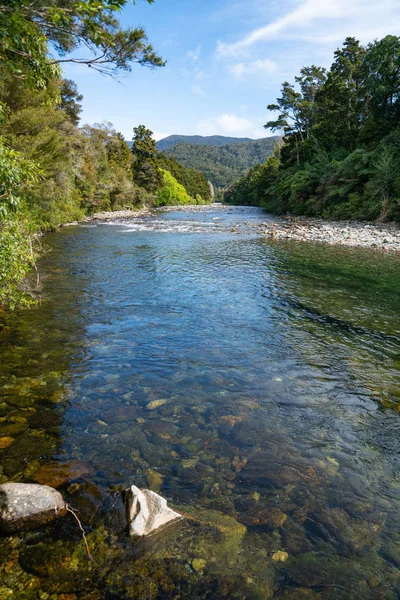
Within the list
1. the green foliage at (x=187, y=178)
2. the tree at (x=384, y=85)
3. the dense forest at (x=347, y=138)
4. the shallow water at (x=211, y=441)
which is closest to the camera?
the shallow water at (x=211, y=441)

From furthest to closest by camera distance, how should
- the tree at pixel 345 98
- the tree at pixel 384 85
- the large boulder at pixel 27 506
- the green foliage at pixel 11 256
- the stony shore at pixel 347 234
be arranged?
1. the tree at pixel 345 98
2. the tree at pixel 384 85
3. the stony shore at pixel 347 234
4. the green foliage at pixel 11 256
5. the large boulder at pixel 27 506

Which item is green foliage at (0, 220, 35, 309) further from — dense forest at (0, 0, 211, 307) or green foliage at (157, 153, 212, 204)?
green foliage at (157, 153, 212, 204)

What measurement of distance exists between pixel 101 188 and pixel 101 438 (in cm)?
3925

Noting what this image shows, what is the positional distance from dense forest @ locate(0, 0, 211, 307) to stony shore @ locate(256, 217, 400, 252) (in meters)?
14.3

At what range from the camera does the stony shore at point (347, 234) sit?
20312 millimetres

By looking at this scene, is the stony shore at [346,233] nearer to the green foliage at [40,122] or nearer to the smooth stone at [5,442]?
the green foliage at [40,122]

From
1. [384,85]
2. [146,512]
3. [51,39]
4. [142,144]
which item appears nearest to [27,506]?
[146,512]

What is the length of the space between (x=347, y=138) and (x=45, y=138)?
3383 centimetres

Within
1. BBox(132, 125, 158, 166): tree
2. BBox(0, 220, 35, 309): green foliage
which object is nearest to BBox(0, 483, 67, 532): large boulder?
BBox(0, 220, 35, 309): green foliage

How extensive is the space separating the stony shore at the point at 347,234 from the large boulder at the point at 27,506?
1959 cm

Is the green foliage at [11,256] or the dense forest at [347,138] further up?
the dense forest at [347,138]

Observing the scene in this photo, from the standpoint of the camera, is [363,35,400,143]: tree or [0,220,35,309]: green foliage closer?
[0,220,35,309]: green foliage

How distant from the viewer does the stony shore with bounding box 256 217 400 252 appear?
800 inches

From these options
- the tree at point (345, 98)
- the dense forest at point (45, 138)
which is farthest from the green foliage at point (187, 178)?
the tree at point (345, 98)
